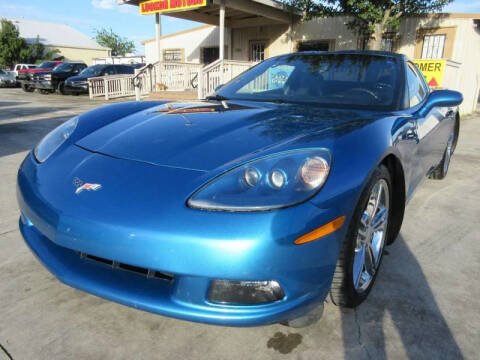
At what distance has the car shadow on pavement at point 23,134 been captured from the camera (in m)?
5.85

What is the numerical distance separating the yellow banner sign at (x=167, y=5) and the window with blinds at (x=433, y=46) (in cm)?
732

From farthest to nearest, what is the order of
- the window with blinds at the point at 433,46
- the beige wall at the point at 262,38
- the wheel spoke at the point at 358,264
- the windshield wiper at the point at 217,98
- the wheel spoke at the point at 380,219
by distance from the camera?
the beige wall at the point at 262,38 → the window with blinds at the point at 433,46 → the windshield wiper at the point at 217,98 → the wheel spoke at the point at 380,219 → the wheel spoke at the point at 358,264

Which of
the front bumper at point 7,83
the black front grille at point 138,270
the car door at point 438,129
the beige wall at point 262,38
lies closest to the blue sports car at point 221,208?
the black front grille at point 138,270

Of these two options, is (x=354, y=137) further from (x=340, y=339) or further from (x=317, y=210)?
(x=340, y=339)

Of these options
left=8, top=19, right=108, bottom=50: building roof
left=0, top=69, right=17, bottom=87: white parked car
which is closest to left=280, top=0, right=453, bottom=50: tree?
left=0, top=69, right=17, bottom=87: white parked car

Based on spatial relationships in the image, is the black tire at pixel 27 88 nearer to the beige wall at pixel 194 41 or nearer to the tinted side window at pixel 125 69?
the tinted side window at pixel 125 69

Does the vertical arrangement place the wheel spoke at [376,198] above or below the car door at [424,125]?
below

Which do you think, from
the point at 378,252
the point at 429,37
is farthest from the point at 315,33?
the point at 378,252

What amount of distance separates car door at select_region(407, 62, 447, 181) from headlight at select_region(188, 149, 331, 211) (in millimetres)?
1398

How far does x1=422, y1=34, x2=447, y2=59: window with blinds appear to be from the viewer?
39.6ft

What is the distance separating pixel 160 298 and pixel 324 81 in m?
2.06

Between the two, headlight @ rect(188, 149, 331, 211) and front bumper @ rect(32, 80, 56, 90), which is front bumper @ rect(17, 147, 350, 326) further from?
front bumper @ rect(32, 80, 56, 90)

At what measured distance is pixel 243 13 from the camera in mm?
14680

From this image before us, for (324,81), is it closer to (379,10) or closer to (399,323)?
(399,323)
